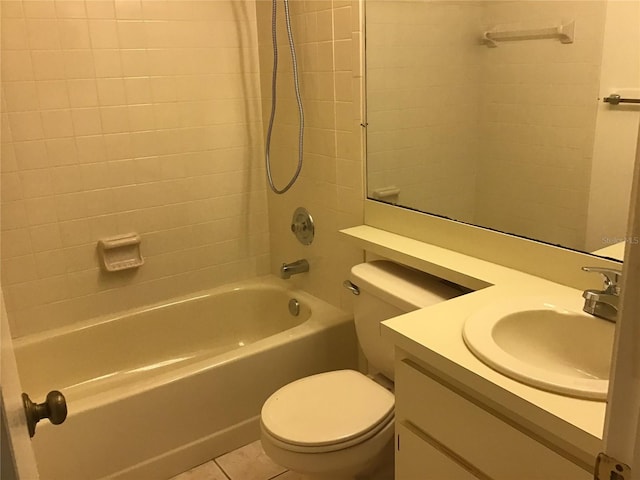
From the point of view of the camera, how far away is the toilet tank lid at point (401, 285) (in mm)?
1634

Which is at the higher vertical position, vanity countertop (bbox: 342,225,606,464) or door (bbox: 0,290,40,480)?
door (bbox: 0,290,40,480)

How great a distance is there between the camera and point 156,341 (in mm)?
2455

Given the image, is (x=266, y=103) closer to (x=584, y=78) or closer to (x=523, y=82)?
(x=523, y=82)

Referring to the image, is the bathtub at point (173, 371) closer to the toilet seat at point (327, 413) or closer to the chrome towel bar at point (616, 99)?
the toilet seat at point (327, 413)

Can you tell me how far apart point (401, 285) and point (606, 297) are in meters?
0.64

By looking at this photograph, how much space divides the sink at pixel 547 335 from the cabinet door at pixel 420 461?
257 millimetres

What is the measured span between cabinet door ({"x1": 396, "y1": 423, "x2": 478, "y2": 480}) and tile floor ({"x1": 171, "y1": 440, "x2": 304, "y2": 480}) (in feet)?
2.45

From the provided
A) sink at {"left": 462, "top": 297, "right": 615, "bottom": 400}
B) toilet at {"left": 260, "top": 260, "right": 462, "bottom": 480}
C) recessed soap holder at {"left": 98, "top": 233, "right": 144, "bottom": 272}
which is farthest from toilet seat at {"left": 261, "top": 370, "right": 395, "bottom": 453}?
recessed soap holder at {"left": 98, "top": 233, "right": 144, "bottom": 272}

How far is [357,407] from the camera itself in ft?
5.46

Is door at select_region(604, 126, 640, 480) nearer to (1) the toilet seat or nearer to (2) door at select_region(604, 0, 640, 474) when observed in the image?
(2) door at select_region(604, 0, 640, 474)

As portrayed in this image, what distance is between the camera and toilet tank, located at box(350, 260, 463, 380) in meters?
1.65

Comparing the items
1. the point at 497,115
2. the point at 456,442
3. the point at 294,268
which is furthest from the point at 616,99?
the point at 294,268

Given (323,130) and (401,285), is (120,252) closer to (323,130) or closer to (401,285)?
(323,130)

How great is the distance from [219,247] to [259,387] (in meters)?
0.74
